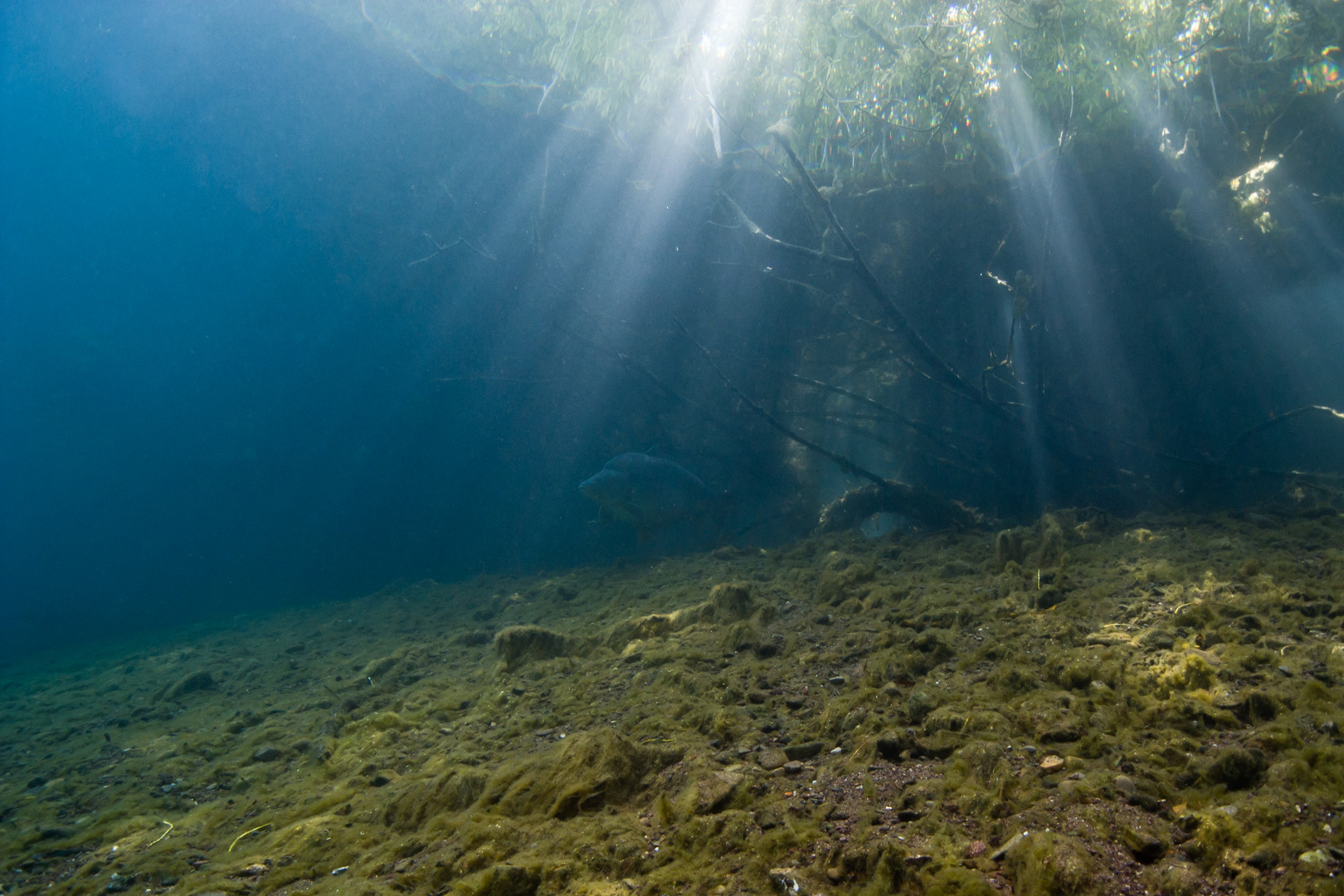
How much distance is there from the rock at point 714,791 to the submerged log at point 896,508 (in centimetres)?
602

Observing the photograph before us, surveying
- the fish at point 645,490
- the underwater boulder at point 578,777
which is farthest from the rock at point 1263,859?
the fish at point 645,490

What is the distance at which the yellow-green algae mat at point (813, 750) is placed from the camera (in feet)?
5.65

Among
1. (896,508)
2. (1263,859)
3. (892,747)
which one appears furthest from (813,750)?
(896,508)

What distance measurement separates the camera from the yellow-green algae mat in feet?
5.65

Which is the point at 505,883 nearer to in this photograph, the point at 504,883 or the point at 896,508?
the point at 504,883

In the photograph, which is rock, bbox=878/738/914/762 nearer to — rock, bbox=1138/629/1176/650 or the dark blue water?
rock, bbox=1138/629/1176/650

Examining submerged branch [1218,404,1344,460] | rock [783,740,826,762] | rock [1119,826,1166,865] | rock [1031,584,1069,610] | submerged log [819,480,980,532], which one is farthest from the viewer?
submerged log [819,480,980,532]

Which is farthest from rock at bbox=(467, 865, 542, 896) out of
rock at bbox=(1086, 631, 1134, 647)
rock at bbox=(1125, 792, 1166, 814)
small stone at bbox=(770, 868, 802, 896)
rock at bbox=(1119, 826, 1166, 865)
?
rock at bbox=(1086, 631, 1134, 647)

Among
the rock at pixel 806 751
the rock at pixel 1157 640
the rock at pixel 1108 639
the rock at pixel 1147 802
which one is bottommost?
the rock at pixel 806 751

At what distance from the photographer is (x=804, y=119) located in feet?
26.0

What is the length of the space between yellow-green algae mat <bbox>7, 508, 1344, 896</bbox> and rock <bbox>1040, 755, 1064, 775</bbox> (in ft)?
0.07

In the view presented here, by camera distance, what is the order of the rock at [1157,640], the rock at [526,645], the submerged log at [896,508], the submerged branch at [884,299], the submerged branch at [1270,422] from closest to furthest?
the rock at [1157,640], the rock at [526,645], the submerged branch at [1270,422], the submerged branch at [884,299], the submerged log at [896,508]

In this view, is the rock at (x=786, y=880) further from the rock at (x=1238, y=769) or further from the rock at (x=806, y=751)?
the rock at (x=1238, y=769)

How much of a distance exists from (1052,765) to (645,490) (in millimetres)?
7822
